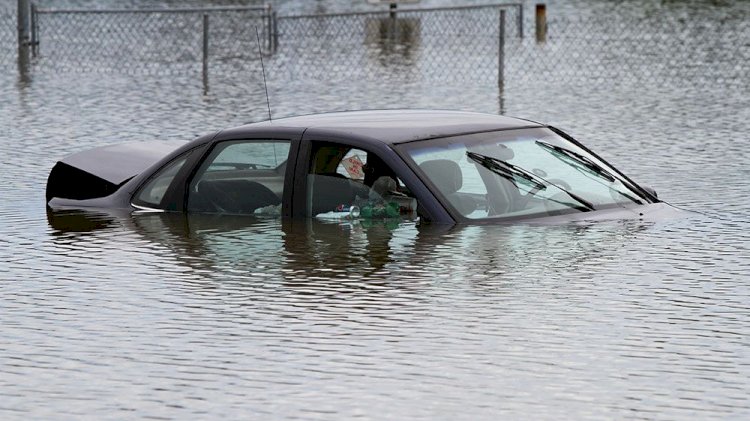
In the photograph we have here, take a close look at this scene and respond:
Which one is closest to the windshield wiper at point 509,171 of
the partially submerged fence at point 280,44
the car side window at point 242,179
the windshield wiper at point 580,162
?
the windshield wiper at point 580,162

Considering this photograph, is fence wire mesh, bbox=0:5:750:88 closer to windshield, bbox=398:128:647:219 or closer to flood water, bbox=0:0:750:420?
flood water, bbox=0:0:750:420

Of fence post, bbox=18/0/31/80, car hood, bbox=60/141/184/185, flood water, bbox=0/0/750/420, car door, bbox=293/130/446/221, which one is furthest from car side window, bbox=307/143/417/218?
fence post, bbox=18/0/31/80

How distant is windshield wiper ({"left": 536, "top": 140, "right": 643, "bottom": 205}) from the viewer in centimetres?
1248

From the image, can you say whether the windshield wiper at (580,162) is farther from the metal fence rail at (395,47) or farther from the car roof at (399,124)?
the metal fence rail at (395,47)

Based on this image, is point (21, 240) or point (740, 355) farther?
point (21, 240)

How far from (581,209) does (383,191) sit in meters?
1.23

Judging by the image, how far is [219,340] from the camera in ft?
30.7

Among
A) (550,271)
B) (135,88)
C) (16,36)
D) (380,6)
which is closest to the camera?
(550,271)

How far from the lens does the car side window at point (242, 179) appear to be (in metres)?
12.8

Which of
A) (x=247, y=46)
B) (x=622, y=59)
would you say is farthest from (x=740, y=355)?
(x=247, y=46)

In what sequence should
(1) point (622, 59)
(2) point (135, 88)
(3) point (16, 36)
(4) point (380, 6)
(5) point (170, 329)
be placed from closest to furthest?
(5) point (170, 329) → (2) point (135, 88) → (1) point (622, 59) → (3) point (16, 36) → (4) point (380, 6)

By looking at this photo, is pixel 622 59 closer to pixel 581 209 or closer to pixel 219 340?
pixel 581 209

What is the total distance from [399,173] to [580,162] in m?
1.27

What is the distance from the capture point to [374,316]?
388 inches
